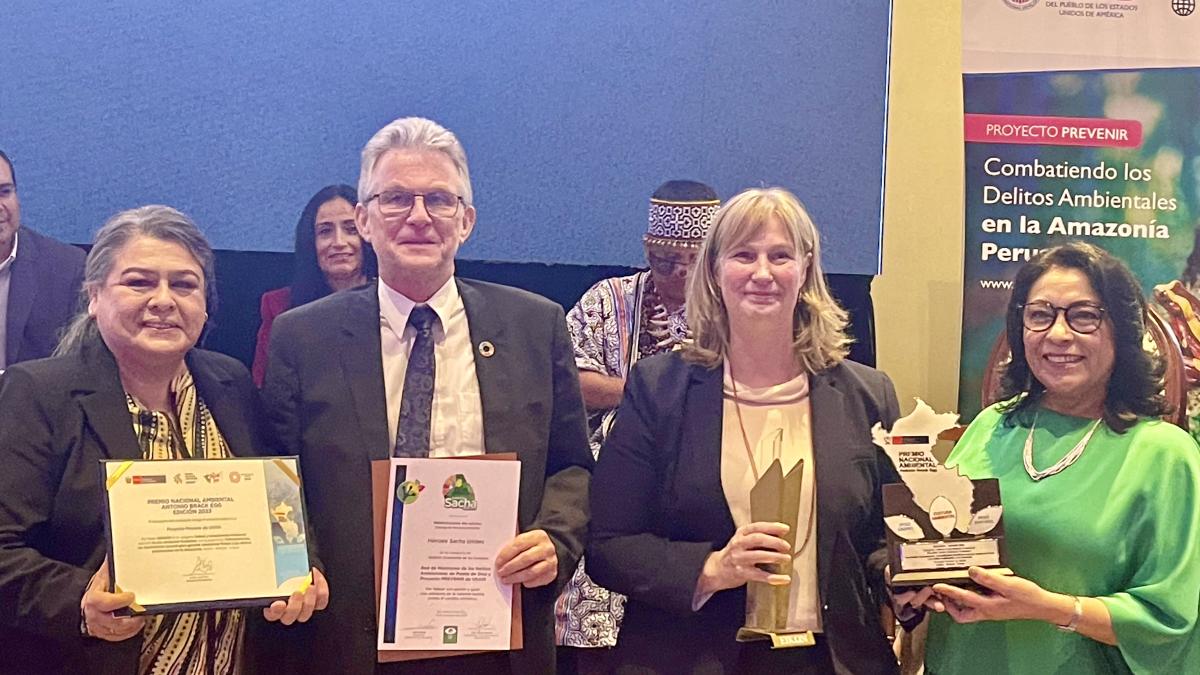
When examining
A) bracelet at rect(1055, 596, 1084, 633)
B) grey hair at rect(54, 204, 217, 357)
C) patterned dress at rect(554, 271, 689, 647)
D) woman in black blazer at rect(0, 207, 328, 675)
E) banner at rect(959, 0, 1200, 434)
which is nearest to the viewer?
woman in black blazer at rect(0, 207, 328, 675)

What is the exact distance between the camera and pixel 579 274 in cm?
323

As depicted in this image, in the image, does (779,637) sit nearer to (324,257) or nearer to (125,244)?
(324,257)

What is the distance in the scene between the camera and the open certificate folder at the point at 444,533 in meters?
2.68

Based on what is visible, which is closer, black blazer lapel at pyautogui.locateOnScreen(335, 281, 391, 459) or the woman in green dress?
the woman in green dress

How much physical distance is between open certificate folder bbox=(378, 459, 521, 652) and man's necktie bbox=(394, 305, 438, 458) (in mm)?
76

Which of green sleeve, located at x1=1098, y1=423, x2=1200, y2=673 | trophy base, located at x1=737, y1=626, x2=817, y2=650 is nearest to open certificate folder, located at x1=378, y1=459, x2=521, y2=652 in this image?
trophy base, located at x1=737, y1=626, x2=817, y2=650

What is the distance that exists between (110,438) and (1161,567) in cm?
240

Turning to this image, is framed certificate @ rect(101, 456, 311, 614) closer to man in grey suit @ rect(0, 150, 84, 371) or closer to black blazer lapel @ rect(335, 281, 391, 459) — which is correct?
black blazer lapel @ rect(335, 281, 391, 459)

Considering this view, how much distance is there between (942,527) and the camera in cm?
263

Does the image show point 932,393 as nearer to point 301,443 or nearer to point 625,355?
point 625,355

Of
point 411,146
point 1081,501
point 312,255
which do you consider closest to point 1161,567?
point 1081,501

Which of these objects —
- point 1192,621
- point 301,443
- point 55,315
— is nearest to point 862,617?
point 1192,621

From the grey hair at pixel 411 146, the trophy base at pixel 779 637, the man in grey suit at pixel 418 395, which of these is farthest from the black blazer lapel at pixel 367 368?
the trophy base at pixel 779 637

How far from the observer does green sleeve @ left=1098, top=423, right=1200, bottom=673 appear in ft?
8.34
